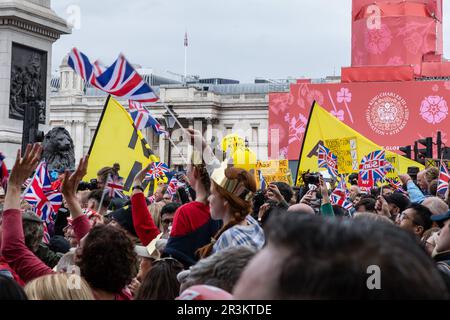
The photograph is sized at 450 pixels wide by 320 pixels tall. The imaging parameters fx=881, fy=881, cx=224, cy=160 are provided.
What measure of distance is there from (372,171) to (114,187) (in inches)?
257

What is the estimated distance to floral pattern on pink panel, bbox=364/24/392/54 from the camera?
191 feet

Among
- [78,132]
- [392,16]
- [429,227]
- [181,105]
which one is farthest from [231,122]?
[429,227]

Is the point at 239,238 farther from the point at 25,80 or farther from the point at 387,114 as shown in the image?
the point at 387,114

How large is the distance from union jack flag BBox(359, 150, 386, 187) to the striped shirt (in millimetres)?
10829

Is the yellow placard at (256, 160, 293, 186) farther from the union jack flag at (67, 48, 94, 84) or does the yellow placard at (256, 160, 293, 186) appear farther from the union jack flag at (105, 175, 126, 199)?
the union jack flag at (105, 175, 126, 199)

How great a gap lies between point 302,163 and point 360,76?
37.6 metres

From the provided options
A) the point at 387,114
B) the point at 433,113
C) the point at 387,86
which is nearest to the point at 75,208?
the point at 387,114

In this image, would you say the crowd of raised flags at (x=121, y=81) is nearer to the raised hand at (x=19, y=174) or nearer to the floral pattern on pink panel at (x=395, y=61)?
the raised hand at (x=19, y=174)

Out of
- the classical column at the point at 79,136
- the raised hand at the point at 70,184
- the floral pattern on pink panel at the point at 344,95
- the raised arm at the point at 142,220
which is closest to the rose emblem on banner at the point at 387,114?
the floral pattern on pink panel at the point at 344,95

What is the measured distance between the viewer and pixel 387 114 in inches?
1978

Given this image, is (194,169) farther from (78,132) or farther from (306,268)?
(78,132)

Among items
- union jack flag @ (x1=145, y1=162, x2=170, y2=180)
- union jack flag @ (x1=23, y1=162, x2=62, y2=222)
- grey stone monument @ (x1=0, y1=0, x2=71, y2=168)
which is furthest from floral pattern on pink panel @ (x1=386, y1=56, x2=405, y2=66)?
union jack flag @ (x1=23, y1=162, x2=62, y2=222)

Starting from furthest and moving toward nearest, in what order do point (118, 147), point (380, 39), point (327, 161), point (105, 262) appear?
point (380, 39) → point (327, 161) → point (118, 147) → point (105, 262)

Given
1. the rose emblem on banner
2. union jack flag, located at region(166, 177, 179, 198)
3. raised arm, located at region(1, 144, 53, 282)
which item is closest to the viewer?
raised arm, located at region(1, 144, 53, 282)
